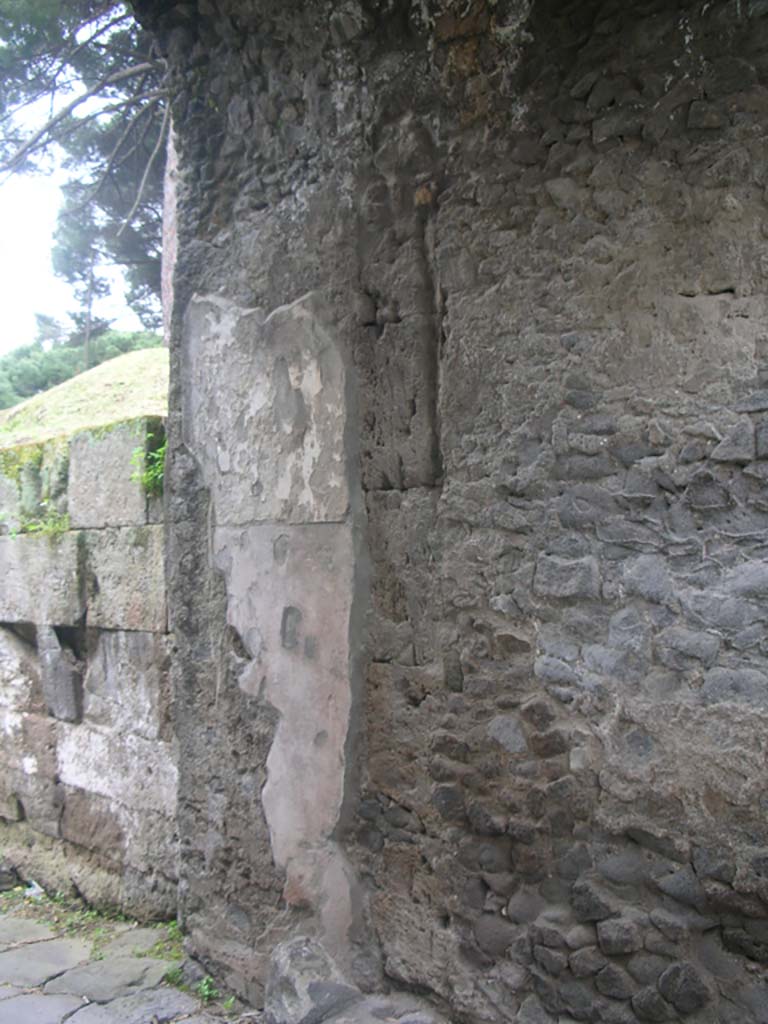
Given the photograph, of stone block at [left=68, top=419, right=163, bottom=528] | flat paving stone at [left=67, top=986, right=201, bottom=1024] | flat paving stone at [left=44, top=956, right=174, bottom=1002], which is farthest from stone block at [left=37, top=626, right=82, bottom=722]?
flat paving stone at [left=67, top=986, right=201, bottom=1024]

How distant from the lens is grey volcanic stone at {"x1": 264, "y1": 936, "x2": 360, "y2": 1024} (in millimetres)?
2615

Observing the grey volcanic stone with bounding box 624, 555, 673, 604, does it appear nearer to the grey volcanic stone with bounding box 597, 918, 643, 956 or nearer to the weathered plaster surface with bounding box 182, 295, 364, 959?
the grey volcanic stone with bounding box 597, 918, 643, 956

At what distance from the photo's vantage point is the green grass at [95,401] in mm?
4745

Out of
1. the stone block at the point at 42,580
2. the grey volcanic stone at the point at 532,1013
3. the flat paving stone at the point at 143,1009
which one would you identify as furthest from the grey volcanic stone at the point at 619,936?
the stone block at the point at 42,580

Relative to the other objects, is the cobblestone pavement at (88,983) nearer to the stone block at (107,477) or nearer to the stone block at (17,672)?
the stone block at (17,672)

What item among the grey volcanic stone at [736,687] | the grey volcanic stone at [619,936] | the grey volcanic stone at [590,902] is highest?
the grey volcanic stone at [736,687]

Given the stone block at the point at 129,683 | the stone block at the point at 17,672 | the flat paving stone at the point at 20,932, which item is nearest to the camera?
the flat paving stone at the point at 20,932

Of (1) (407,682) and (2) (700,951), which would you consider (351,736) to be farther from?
(2) (700,951)

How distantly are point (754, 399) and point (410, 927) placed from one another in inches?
66.4

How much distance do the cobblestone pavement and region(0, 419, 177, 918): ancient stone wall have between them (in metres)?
0.27

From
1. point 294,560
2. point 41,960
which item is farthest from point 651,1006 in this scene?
point 41,960

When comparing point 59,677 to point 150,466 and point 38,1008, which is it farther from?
point 38,1008

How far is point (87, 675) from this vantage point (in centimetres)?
425

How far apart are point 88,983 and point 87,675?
1364 millimetres
